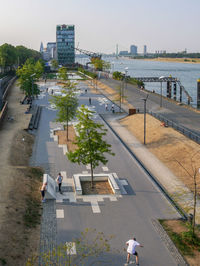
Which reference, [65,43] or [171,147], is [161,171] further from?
[65,43]

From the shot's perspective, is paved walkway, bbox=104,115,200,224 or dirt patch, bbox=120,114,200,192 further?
dirt patch, bbox=120,114,200,192

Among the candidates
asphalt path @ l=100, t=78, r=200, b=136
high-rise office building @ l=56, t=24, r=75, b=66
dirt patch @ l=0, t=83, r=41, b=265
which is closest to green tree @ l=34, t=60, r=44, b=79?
asphalt path @ l=100, t=78, r=200, b=136

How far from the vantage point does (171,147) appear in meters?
27.8

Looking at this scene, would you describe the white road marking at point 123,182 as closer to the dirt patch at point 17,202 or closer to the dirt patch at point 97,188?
the dirt patch at point 97,188

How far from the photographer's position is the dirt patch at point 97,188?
19.4 meters

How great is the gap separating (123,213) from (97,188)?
140 inches

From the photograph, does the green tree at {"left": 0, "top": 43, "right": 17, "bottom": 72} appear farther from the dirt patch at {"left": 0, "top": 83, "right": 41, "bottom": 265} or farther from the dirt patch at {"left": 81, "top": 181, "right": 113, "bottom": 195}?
the dirt patch at {"left": 81, "top": 181, "right": 113, "bottom": 195}

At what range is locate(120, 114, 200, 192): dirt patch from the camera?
2333 centimetres

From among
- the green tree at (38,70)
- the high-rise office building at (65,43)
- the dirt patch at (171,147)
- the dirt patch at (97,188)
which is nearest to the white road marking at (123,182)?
the dirt patch at (97,188)

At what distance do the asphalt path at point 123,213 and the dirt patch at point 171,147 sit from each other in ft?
8.22

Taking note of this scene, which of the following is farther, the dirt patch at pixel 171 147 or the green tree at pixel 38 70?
the green tree at pixel 38 70

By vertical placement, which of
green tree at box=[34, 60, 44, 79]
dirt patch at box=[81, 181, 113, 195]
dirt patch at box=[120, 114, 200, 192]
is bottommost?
dirt patch at box=[81, 181, 113, 195]

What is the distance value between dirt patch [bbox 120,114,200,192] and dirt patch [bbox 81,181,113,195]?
191 inches

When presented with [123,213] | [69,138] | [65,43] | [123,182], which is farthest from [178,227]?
[65,43]
